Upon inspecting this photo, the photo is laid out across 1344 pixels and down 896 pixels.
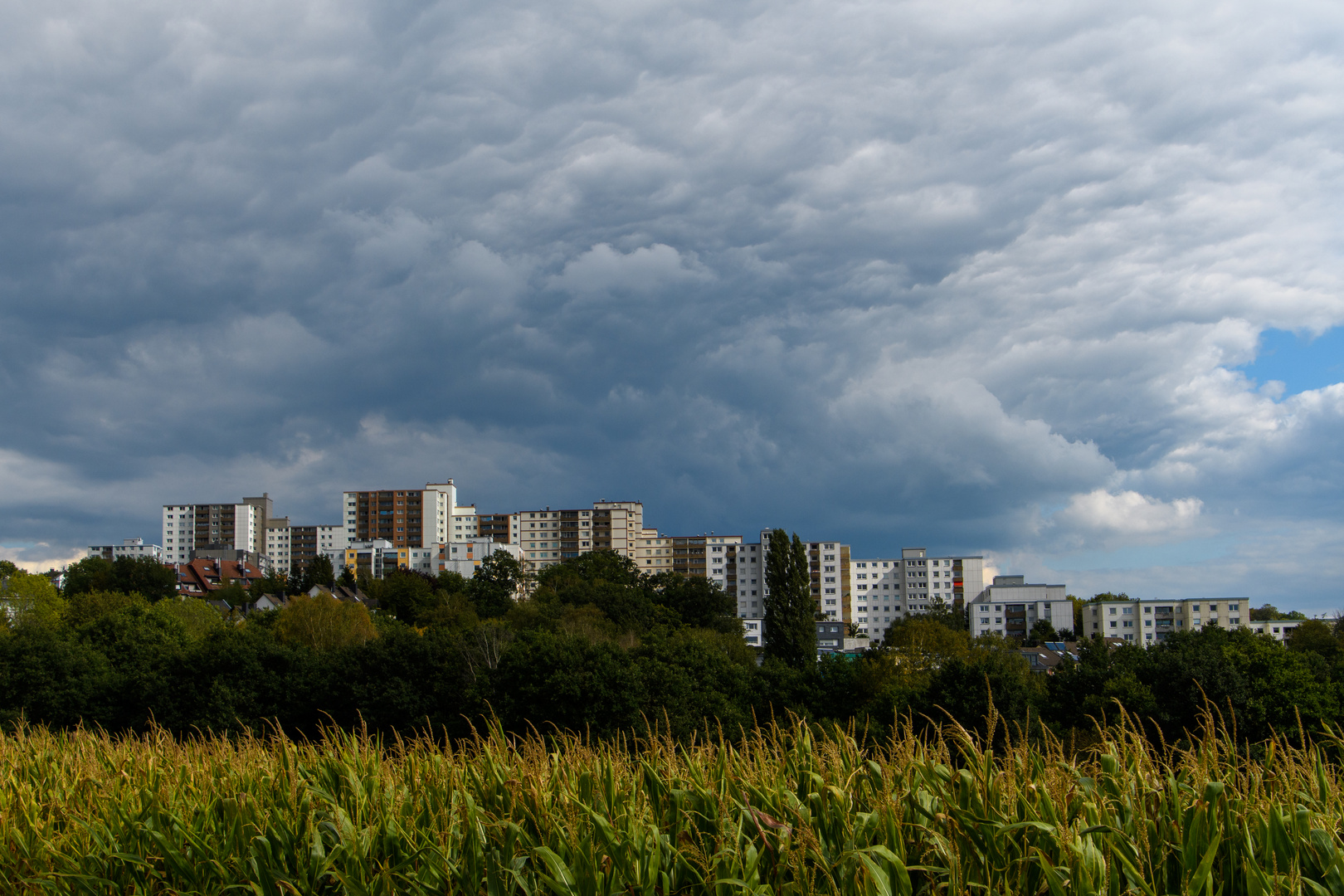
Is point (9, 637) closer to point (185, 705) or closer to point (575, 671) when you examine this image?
point (185, 705)

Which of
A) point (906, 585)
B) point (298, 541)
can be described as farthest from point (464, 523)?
point (906, 585)

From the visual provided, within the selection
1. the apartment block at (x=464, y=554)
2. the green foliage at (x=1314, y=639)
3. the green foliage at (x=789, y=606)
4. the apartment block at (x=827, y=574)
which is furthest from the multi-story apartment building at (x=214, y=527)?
the green foliage at (x=1314, y=639)

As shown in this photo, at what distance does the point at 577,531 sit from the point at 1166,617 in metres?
82.0

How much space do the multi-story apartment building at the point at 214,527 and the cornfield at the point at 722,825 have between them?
522ft

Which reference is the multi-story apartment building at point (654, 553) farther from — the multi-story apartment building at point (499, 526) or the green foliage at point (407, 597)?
the green foliage at point (407, 597)

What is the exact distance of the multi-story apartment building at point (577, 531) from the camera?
140250 mm

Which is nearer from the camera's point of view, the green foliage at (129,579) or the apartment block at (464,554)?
the green foliage at (129,579)

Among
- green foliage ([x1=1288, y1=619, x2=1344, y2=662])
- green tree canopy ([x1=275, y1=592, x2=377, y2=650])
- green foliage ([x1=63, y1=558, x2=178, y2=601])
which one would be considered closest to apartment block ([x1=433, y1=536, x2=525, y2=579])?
green foliage ([x1=63, y1=558, x2=178, y2=601])

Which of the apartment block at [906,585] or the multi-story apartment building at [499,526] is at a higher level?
the multi-story apartment building at [499,526]

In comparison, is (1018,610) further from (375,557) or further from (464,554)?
(375,557)

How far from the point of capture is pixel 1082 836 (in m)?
3.28

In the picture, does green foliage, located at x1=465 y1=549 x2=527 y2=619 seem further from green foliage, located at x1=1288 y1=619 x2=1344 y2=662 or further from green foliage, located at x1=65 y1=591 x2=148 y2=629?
green foliage, located at x1=1288 y1=619 x2=1344 y2=662

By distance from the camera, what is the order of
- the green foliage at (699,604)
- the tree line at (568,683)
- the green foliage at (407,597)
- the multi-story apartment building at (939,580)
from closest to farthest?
the tree line at (568,683) < the green foliage at (407,597) < the green foliage at (699,604) < the multi-story apartment building at (939,580)

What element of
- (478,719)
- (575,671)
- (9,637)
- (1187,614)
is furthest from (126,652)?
(1187,614)
